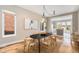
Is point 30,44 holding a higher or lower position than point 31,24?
lower

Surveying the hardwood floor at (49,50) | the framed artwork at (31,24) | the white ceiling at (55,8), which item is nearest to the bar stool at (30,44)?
the hardwood floor at (49,50)

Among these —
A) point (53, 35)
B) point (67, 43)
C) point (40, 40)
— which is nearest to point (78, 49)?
point (67, 43)

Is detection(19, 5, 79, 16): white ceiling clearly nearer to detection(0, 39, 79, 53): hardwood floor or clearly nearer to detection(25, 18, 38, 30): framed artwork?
detection(25, 18, 38, 30): framed artwork

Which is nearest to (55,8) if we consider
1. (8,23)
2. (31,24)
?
(31,24)

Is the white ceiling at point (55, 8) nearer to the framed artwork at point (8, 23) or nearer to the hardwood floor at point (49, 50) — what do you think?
the framed artwork at point (8, 23)

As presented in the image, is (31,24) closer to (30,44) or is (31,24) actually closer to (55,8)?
(30,44)

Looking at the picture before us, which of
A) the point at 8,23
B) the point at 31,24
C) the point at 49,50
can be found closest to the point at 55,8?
the point at 31,24

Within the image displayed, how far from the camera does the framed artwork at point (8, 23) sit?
6.39 feet

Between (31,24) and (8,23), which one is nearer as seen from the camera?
(8,23)

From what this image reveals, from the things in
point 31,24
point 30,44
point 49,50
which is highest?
point 31,24

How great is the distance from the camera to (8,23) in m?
1.99

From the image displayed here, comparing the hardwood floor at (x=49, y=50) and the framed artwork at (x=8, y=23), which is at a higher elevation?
the framed artwork at (x=8, y=23)

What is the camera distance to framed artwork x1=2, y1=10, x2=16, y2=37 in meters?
1.95
